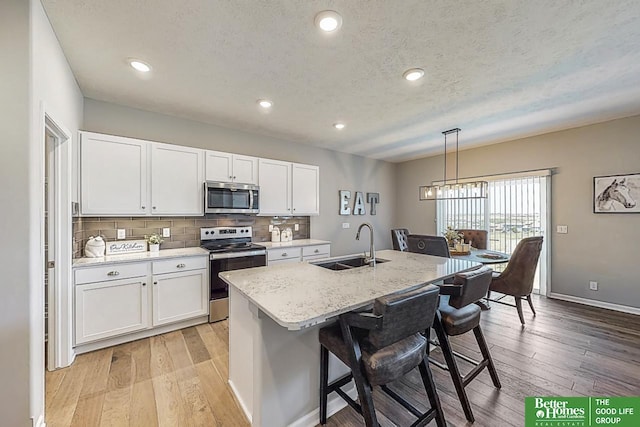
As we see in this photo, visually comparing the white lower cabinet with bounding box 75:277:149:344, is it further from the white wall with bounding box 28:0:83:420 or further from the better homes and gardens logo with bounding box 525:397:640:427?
the better homes and gardens logo with bounding box 525:397:640:427

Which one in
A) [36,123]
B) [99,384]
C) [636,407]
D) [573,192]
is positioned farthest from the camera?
[573,192]

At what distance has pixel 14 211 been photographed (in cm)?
143

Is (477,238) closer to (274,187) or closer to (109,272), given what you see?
(274,187)

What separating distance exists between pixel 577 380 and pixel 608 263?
2.62 metres

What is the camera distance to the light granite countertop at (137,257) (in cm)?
246

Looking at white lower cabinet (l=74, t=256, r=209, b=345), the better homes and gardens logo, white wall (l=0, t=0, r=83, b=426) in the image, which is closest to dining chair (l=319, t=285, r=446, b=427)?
the better homes and gardens logo

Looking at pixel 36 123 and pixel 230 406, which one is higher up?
pixel 36 123

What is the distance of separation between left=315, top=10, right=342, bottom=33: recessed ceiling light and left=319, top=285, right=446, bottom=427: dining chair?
5.84 feet

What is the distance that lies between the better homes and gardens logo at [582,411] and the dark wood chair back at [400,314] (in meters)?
1.14

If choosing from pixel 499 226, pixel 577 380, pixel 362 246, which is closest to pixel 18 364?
pixel 577 380

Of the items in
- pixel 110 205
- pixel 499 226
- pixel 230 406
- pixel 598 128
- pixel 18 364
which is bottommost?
pixel 230 406

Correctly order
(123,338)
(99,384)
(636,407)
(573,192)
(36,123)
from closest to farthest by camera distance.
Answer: (36,123), (636,407), (99,384), (123,338), (573,192)

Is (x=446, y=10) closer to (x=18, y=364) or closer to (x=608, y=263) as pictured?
(x=18, y=364)

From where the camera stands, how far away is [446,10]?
163cm
